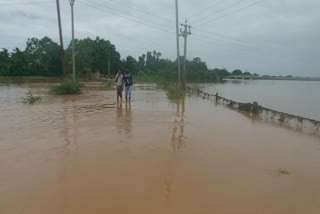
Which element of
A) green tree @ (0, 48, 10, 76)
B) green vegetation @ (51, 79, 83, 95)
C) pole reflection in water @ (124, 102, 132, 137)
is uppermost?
green tree @ (0, 48, 10, 76)

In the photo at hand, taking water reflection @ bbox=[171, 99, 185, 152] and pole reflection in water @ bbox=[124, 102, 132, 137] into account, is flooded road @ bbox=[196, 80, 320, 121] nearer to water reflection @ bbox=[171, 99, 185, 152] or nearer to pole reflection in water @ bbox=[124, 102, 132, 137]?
water reflection @ bbox=[171, 99, 185, 152]

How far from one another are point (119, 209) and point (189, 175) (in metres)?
1.86

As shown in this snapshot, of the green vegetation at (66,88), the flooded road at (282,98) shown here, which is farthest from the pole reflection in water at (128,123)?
the green vegetation at (66,88)

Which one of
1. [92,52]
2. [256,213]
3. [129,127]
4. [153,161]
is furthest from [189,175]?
[92,52]

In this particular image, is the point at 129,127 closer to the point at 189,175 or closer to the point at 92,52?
the point at 189,175

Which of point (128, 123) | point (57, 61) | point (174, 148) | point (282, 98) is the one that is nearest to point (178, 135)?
point (174, 148)

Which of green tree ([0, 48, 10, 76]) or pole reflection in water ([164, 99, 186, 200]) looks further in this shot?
green tree ([0, 48, 10, 76])

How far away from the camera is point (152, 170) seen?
628 cm

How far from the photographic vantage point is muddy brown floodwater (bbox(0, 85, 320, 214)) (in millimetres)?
4836

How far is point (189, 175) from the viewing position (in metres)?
6.09

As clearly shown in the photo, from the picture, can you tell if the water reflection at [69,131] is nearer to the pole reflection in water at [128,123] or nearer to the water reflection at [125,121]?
the water reflection at [125,121]

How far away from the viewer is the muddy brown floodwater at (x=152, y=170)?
4836mm

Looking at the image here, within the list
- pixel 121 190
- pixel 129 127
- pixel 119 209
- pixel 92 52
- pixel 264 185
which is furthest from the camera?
pixel 92 52

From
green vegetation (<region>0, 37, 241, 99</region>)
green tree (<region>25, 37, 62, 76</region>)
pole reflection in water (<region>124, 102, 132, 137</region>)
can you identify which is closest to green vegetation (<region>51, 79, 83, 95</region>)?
pole reflection in water (<region>124, 102, 132, 137</region>)
